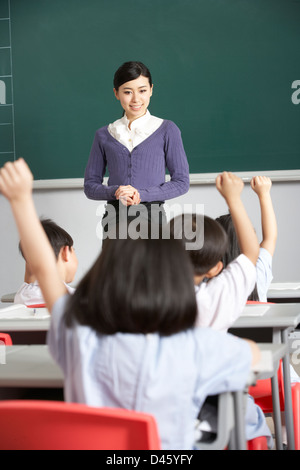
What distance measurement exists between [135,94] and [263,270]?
138cm

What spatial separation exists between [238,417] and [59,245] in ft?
5.00

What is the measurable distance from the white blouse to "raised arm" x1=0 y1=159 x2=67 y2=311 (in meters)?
2.05

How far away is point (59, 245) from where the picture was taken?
2715 millimetres

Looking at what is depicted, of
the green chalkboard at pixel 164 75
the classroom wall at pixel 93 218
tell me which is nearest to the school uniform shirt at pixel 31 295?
the classroom wall at pixel 93 218

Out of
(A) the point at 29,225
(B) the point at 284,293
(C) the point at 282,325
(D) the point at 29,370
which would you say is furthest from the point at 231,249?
(A) the point at 29,225

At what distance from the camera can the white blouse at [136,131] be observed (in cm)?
335

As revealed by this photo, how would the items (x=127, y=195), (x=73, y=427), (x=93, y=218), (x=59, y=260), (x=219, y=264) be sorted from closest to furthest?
(x=73, y=427)
(x=219, y=264)
(x=59, y=260)
(x=127, y=195)
(x=93, y=218)

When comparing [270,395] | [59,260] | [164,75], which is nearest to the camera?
[270,395]

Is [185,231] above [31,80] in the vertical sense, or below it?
below

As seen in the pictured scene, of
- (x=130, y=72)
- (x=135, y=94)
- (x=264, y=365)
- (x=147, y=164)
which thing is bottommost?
(x=264, y=365)

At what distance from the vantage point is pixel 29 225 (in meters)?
1.32

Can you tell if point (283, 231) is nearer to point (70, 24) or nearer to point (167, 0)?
point (167, 0)

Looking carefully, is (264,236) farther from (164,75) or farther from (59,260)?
(164,75)

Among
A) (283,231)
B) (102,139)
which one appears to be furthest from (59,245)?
(283,231)
